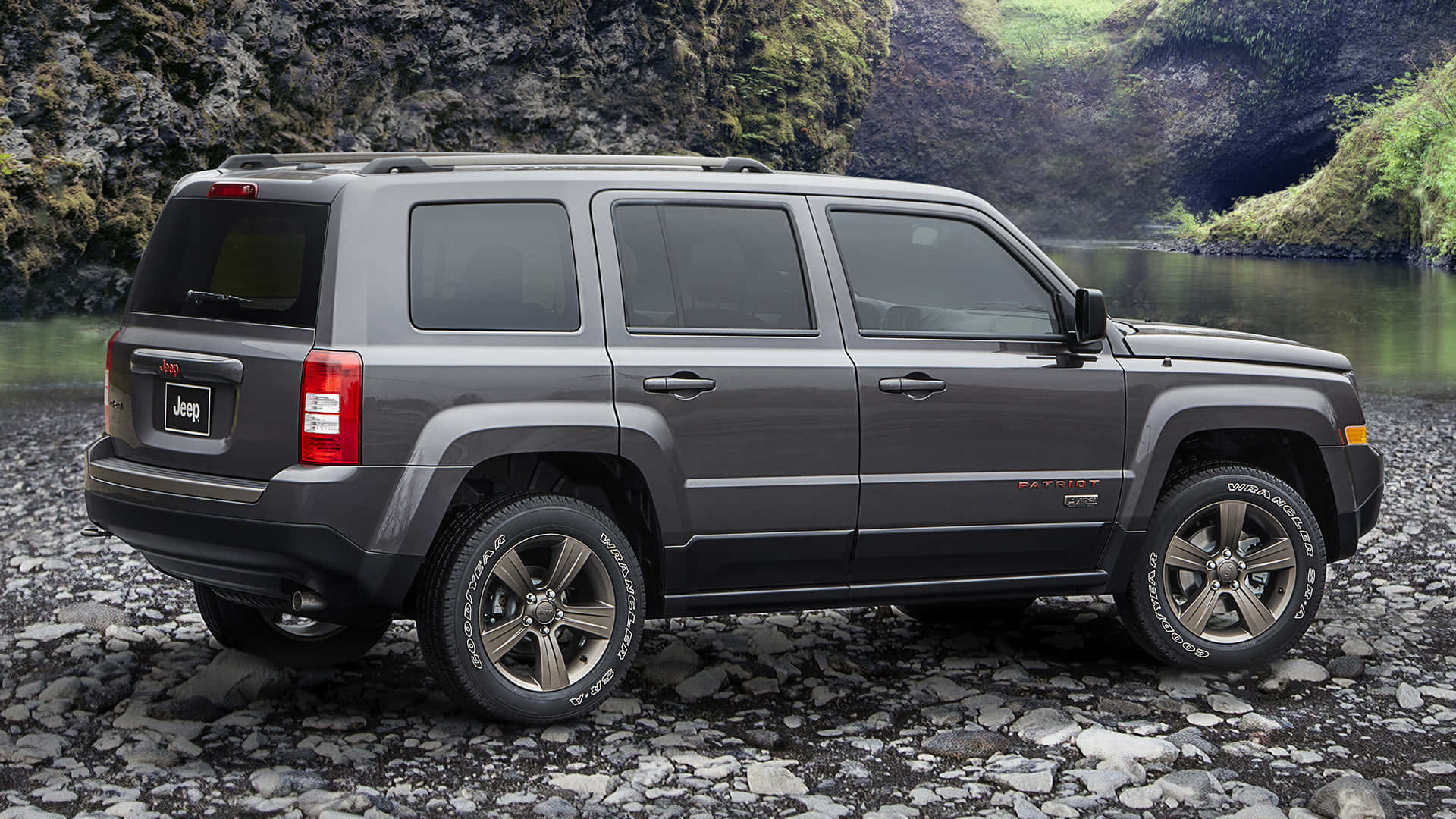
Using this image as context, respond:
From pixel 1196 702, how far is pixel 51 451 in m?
9.87

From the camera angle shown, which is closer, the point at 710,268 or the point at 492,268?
the point at 492,268

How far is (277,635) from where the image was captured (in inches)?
223

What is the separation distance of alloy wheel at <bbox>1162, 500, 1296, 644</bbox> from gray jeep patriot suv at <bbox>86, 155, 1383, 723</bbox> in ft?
0.05

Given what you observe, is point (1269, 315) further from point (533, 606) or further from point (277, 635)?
point (533, 606)

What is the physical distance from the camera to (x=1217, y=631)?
5730 mm

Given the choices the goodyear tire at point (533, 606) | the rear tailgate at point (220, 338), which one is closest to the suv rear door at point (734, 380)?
the goodyear tire at point (533, 606)

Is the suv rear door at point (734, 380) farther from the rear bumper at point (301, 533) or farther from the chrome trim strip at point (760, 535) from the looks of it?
the rear bumper at point (301, 533)

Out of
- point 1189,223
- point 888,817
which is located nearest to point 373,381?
point 888,817

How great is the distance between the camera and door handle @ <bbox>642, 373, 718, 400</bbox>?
187 inches

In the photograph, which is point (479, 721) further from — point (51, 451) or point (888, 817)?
point (51, 451)

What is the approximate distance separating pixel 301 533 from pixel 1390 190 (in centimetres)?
5672

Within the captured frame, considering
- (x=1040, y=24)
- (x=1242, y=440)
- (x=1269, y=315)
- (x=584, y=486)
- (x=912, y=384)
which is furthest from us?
(x=1040, y=24)

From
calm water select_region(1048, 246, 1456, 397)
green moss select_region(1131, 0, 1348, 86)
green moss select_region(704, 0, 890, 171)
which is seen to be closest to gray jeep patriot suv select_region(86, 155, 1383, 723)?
calm water select_region(1048, 246, 1456, 397)

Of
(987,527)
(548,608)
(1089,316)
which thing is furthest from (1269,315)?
(548,608)
